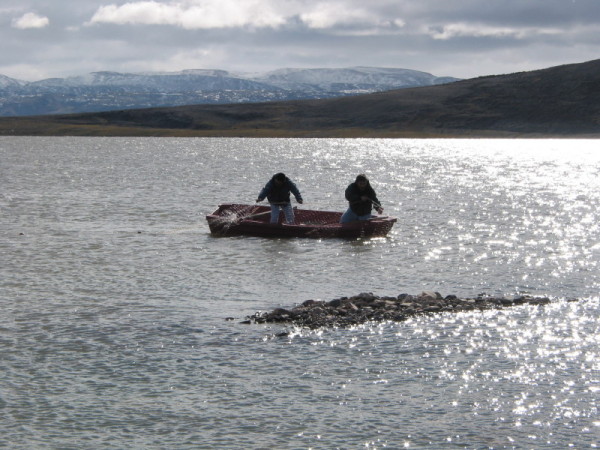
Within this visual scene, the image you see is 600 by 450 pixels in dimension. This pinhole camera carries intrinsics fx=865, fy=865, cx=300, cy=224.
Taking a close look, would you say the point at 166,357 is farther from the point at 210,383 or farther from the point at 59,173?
the point at 59,173

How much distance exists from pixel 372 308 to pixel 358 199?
41.6 feet

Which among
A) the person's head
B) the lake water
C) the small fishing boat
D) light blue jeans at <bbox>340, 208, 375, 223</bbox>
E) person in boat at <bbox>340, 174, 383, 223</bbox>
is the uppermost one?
the person's head

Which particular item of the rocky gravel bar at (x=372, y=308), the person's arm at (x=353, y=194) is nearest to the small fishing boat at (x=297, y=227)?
the person's arm at (x=353, y=194)

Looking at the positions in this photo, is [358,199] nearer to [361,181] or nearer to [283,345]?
[361,181]

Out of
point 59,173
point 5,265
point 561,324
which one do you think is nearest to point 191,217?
point 5,265

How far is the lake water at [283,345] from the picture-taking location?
11.2m

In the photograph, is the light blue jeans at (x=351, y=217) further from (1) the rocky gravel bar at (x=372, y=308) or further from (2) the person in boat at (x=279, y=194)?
(1) the rocky gravel bar at (x=372, y=308)

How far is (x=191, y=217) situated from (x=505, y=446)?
92.1ft

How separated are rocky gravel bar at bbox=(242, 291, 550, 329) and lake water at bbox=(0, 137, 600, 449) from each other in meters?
0.37

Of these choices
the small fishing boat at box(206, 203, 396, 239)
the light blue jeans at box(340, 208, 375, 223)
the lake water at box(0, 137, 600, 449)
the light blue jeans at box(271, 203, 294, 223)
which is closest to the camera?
the lake water at box(0, 137, 600, 449)

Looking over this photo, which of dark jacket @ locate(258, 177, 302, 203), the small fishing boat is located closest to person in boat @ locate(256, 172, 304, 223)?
dark jacket @ locate(258, 177, 302, 203)

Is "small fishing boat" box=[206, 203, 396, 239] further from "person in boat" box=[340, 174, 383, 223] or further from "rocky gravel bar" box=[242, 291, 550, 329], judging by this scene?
"rocky gravel bar" box=[242, 291, 550, 329]

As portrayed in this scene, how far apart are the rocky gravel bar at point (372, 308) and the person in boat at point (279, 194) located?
39.7 feet

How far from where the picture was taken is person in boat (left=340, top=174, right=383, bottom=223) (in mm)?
29250
